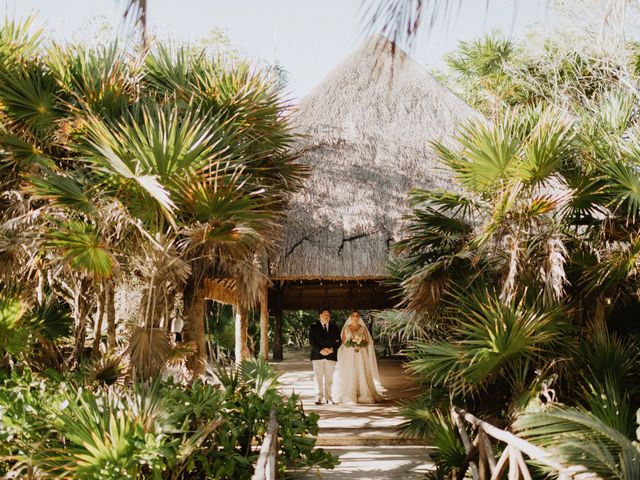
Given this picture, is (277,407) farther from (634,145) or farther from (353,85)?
(353,85)

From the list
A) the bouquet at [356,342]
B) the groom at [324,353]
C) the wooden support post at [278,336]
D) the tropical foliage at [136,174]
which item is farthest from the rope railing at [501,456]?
the wooden support post at [278,336]

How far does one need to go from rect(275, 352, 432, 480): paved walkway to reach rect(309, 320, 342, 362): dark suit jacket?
0.71m

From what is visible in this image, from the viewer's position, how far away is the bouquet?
1018cm

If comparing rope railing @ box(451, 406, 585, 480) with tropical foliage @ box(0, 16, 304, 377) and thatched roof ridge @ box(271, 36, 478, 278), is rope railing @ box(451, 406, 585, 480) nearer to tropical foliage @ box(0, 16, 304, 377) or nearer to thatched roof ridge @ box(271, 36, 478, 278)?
tropical foliage @ box(0, 16, 304, 377)

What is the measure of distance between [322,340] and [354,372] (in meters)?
0.71

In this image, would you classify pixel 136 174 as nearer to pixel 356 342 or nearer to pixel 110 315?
pixel 110 315

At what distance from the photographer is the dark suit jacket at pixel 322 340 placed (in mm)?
9930

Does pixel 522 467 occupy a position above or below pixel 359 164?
below

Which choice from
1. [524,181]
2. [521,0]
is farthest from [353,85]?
[521,0]

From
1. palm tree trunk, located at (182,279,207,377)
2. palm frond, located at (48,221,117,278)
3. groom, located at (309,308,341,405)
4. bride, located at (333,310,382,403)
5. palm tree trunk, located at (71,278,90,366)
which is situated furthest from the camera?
bride, located at (333,310,382,403)

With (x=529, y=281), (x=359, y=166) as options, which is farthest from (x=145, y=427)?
(x=359, y=166)

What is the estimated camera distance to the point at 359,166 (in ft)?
34.1

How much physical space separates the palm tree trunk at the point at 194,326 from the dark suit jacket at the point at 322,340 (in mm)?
2654

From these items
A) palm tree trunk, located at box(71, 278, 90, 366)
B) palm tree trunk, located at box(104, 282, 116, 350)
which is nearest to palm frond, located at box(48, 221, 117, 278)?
palm tree trunk, located at box(104, 282, 116, 350)
